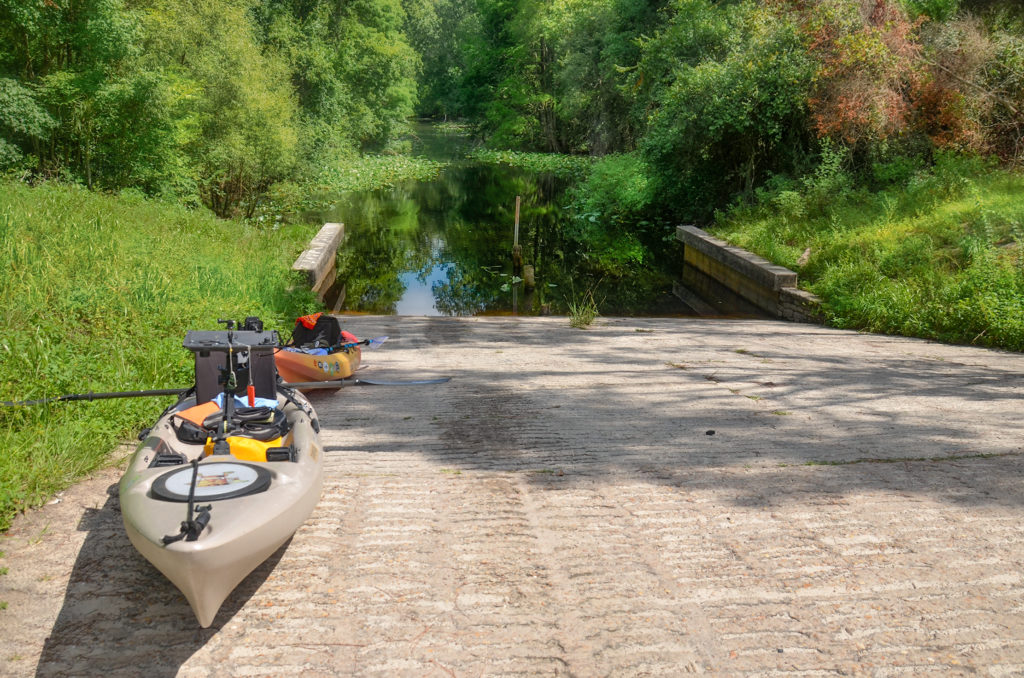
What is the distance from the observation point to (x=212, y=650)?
3.34 metres

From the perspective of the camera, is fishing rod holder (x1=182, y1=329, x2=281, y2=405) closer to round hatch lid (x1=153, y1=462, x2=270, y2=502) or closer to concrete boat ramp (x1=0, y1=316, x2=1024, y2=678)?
concrete boat ramp (x1=0, y1=316, x2=1024, y2=678)

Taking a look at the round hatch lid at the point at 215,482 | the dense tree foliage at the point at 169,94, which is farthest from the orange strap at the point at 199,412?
the dense tree foliage at the point at 169,94

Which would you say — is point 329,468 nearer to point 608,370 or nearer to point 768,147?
point 608,370

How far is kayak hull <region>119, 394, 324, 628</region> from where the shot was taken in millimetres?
3279

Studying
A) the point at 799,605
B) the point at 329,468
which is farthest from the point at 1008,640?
the point at 329,468

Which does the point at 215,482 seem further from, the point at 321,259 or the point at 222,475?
the point at 321,259

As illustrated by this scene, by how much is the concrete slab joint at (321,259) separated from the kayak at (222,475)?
32.8 ft

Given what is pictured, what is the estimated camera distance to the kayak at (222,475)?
3324 millimetres

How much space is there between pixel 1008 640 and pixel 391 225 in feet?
87.0

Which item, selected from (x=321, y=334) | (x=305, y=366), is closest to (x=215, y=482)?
(x=305, y=366)

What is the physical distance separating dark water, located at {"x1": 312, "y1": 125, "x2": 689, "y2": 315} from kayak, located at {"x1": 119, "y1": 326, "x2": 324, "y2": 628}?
40.1 feet

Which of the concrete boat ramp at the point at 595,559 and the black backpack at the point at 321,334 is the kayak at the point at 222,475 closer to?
the concrete boat ramp at the point at 595,559

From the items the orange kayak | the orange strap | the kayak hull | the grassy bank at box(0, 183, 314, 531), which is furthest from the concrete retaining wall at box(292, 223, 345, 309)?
the kayak hull

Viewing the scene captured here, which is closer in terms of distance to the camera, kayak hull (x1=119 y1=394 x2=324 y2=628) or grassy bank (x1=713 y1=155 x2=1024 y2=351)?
kayak hull (x1=119 y1=394 x2=324 y2=628)
